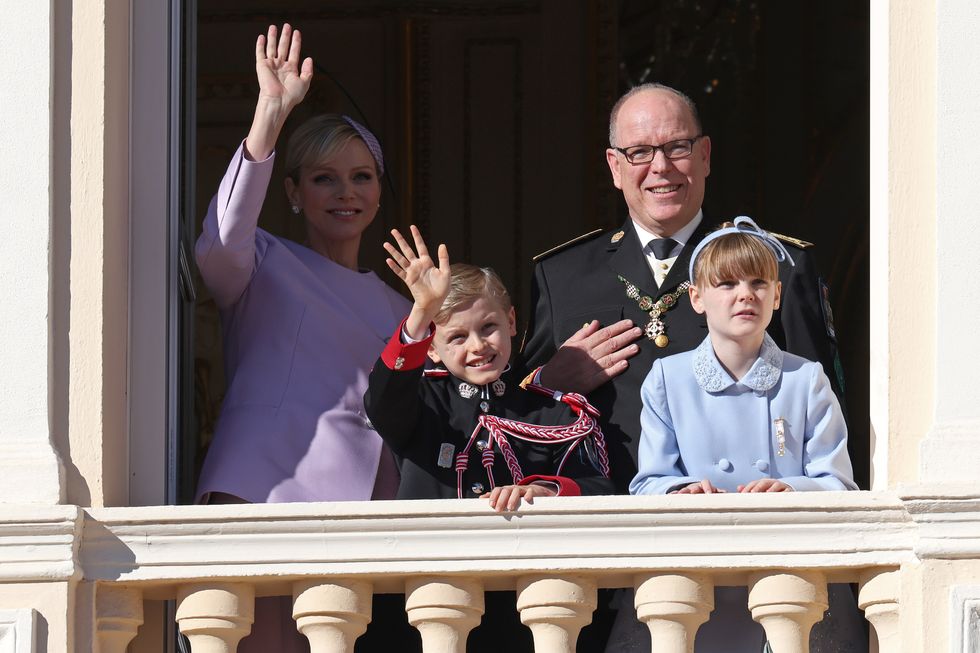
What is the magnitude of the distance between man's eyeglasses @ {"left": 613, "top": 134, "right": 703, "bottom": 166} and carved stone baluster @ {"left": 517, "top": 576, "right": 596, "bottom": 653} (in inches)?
43.8

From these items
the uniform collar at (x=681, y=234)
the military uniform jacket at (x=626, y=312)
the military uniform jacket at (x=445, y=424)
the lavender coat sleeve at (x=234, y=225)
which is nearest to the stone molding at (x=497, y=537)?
the military uniform jacket at (x=445, y=424)

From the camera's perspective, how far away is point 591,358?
4.96 m

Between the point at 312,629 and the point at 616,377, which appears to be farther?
the point at 616,377

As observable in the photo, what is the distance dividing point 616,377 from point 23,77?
145 centimetres

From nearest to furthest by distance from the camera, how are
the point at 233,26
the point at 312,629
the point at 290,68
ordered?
the point at 312,629, the point at 290,68, the point at 233,26

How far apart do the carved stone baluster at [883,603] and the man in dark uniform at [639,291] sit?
562 mm

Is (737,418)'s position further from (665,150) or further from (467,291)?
(665,150)

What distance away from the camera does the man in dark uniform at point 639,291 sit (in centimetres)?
489

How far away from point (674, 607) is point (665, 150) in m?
1.17

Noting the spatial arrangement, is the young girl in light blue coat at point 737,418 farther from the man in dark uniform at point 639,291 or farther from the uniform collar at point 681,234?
the uniform collar at point 681,234

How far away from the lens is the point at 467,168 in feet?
28.7

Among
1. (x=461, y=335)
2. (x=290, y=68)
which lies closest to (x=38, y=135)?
(x=290, y=68)

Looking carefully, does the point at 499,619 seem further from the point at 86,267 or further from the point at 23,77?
the point at 23,77

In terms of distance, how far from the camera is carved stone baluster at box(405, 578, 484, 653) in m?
4.39
